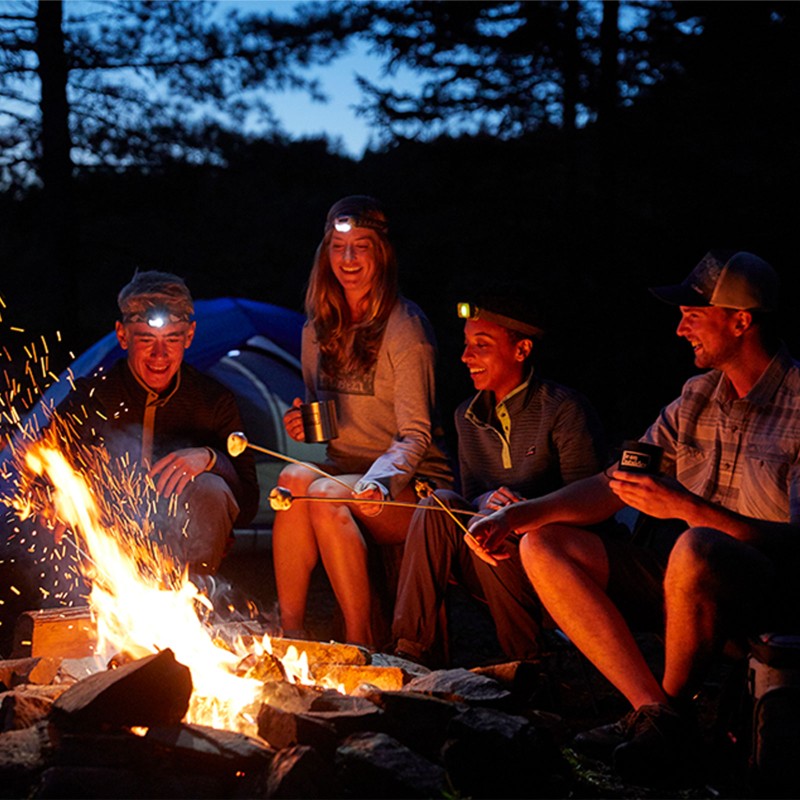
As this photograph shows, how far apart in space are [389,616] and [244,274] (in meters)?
11.6

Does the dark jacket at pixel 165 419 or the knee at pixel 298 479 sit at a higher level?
the dark jacket at pixel 165 419

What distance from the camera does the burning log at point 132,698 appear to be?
3078 mm

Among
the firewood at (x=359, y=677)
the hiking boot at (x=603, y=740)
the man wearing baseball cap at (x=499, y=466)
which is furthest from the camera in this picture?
the man wearing baseball cap at (x=499, y=466)

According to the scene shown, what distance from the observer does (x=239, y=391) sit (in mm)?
7305

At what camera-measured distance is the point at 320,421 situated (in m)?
4.51

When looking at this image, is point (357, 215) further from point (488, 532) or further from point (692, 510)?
point (692, 510)

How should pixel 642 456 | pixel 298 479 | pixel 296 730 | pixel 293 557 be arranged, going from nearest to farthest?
pixel 296 730, pixel 642 456, pixel 293 557, pixel 298 479

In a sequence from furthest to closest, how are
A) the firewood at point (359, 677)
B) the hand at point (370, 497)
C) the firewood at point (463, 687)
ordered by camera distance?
the hand at point (370, 497)
the firewood at point (359, 677)
the firewood at point (463, 687)

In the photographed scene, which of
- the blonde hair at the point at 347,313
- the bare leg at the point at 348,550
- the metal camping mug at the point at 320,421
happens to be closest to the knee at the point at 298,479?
the bare leg at the point at 348,550

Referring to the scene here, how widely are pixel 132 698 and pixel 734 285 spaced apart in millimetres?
2420

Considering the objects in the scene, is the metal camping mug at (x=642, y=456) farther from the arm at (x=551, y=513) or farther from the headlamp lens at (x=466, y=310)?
the headlamp lens at (x=466, y=310)

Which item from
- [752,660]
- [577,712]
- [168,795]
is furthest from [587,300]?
[168,795]

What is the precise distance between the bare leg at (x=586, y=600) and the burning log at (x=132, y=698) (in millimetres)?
1302

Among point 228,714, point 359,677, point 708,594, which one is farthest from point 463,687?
point 708,594
